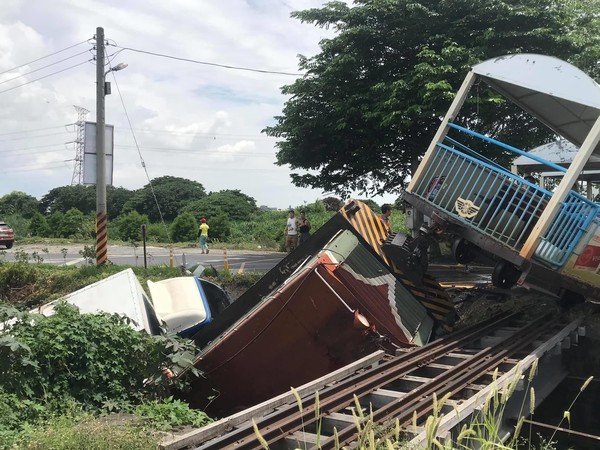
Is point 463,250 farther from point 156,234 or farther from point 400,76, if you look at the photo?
point 156,234

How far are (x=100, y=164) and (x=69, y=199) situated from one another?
4747 centimetres

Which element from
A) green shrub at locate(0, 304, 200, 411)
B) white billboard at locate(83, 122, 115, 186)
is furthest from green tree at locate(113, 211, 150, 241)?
green shrub at locate(0, 304, 200, 411)

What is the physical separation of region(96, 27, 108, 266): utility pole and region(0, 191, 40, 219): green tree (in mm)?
47122

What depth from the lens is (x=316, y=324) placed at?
6.84 meters

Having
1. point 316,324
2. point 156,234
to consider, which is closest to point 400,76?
point 316,324

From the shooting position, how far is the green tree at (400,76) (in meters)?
14.2

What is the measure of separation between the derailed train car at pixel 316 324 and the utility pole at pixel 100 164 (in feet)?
23.5

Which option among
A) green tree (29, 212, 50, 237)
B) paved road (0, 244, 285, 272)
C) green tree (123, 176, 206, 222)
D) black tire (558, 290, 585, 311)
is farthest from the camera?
green tree (123, 176, 206, 222)

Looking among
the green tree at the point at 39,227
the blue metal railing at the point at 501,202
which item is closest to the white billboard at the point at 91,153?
the blue metal railing at the point at 501,202

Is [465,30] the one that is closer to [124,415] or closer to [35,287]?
[35,287]

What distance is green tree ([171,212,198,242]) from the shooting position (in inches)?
1444

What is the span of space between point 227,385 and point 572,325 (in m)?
4.68

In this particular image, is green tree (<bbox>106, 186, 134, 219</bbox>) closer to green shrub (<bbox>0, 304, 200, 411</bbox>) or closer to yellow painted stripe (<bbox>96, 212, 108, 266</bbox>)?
yellow painted stripe (<bbox>96, 212, 108, 266</bbox>)

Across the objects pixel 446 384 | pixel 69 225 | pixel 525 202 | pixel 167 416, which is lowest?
pixel 69 225
